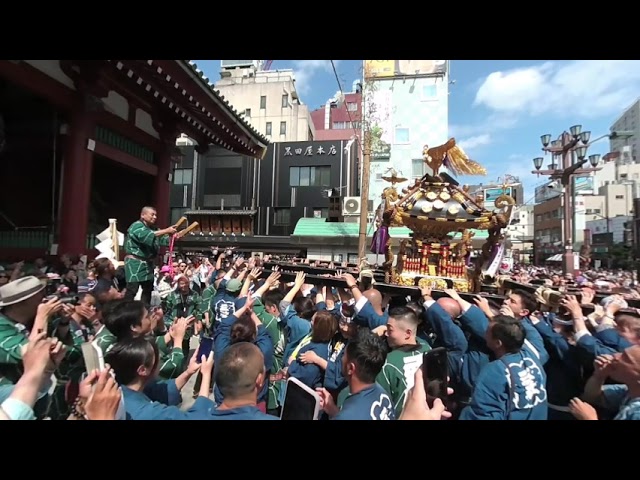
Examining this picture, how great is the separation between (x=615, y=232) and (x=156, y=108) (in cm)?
3253

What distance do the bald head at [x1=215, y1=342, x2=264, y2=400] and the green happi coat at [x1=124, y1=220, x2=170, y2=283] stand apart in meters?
3.17

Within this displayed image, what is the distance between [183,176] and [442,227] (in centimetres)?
2285

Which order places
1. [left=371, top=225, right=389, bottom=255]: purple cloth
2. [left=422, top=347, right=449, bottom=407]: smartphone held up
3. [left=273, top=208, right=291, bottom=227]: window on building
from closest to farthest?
[left=422, top=347, right=449, bottom=407]: smartphone held up, [left=371, top=225, right=389, bottom=255]: purple cloth, [left=273, top=208, right=291, bottom=227]: window on building

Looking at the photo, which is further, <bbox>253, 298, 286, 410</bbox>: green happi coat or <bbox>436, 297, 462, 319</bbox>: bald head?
<bbox>253, 298, 286, 410</bbox>: green happi coat

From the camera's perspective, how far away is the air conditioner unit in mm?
20375

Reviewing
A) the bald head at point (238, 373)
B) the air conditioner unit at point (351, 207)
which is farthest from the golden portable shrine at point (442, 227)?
the air conditioner unit at point (351, 207)

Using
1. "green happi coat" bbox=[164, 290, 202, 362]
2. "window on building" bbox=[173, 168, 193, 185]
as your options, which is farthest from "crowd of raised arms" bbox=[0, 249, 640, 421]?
"window on building" bbox=[173, 168, 193, 185]

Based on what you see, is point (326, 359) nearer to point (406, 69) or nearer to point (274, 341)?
point (274, 341)

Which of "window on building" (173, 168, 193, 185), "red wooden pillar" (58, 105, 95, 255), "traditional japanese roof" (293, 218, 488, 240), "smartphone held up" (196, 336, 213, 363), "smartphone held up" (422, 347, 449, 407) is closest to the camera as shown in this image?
"smartphone held up" (422, 347, 449, 407)

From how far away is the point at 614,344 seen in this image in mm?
2701

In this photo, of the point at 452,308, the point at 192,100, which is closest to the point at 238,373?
the point at 452,308

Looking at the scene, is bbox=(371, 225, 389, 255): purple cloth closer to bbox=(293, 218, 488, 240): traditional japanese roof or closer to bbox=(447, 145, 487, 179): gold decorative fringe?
bbox=(447, 145, 487, 179): gold decorative fringe
